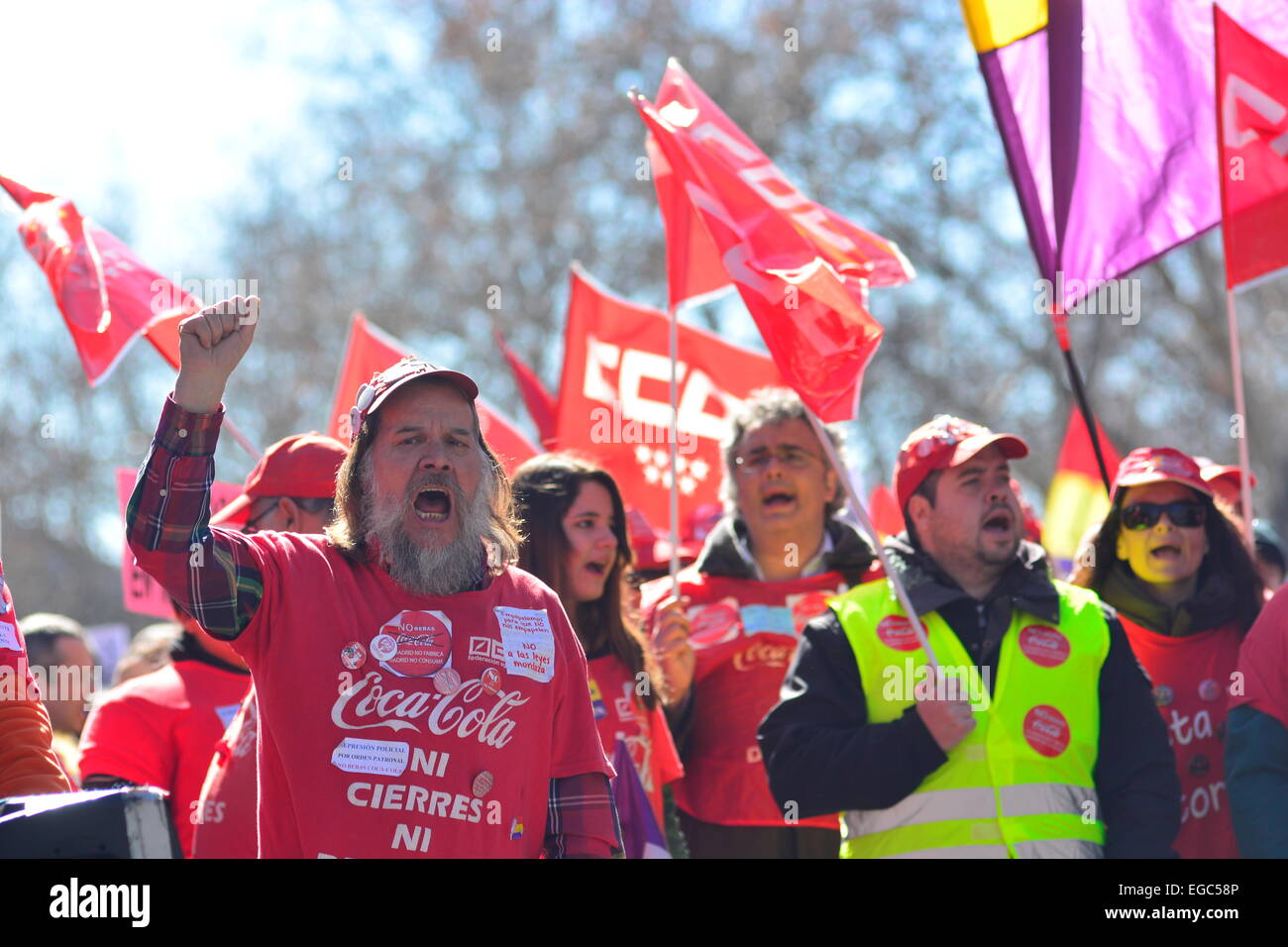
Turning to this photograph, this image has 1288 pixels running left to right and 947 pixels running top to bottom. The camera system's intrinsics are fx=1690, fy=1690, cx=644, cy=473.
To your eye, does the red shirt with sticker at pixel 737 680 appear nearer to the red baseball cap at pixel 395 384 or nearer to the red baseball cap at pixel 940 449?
the red baseball cap at pixel 940 449

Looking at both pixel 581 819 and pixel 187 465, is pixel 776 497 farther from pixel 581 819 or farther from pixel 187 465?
pixel 187 465

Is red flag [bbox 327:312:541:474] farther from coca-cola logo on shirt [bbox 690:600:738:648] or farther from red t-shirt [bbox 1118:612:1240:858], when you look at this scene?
red t-shirt [bbox 1118:612:1240:858]

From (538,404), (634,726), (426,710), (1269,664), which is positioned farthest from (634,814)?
(538,404)

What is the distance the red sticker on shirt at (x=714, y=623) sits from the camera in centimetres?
514

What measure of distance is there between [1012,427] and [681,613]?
1657 centimetres

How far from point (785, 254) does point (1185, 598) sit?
4.97 feet

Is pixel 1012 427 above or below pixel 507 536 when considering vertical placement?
above

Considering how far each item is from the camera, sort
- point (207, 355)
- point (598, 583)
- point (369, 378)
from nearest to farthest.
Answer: point (207, 355), point (598, 583), point (369, 378)

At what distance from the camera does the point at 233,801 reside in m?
3.69

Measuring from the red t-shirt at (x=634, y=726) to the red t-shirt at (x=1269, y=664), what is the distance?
1.51 metres

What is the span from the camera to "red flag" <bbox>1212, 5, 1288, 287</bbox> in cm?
487

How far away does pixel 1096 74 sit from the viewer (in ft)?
16.7
